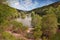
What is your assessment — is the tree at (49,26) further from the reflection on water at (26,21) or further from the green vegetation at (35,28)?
the reflection on water at (26,21)

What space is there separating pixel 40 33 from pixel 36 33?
0.27ft

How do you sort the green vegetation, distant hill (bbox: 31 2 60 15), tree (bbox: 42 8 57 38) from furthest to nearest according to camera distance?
distant hill (bbox: 31 2 60 15) < tree (bbox: 42 8 57 38) < the green vegetation

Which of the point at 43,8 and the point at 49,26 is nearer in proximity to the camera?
the point at 49,26

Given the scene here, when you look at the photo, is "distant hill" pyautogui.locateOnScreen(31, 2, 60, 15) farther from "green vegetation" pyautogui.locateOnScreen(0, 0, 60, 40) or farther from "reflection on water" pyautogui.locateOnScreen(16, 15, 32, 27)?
"green vegetation" pyautogui.locateOnScreen(0, 0, 60, 40)

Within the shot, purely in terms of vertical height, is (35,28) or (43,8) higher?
(43,8)

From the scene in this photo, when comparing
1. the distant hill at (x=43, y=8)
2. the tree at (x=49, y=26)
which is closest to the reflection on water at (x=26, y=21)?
the distant hill at (x=43, y=8)

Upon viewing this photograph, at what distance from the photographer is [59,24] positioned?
4.14 metres

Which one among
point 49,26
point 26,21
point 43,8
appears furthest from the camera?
point 43,8

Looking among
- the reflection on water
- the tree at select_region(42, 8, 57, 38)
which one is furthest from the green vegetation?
the reflection on water

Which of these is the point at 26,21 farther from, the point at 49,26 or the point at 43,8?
the point at 49,26

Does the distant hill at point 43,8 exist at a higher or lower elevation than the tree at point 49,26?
higher

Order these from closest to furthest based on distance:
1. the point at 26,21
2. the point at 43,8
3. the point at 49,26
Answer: the point at 49,26 → the point at 26,21 → the point at 43,8

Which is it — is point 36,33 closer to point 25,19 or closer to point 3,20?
point 3,20

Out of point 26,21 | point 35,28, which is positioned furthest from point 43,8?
point 35,28
